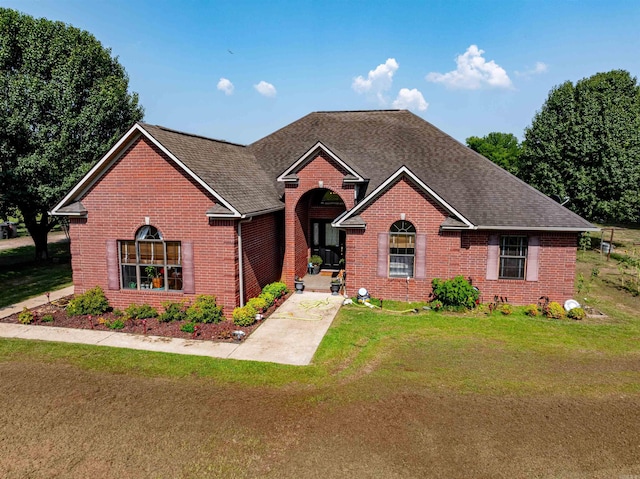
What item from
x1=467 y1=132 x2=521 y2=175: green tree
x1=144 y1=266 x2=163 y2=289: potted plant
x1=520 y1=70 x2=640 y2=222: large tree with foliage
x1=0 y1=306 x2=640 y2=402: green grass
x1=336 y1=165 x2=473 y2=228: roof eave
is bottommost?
x1=0 y1=306 x2=640 y2=402: green grass

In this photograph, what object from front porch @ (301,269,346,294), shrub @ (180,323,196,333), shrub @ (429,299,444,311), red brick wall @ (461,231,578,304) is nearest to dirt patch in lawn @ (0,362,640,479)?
shrub @ (180,323,196,333)

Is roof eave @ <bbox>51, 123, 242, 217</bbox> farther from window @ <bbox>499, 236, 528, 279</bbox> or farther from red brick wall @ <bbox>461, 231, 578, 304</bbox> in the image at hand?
window @ <bbox>499, 236, 528, 279</bbox>

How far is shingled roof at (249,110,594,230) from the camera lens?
59.2 ft

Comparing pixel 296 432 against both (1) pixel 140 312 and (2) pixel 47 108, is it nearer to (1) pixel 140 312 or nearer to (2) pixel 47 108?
(1) pixel 140 312

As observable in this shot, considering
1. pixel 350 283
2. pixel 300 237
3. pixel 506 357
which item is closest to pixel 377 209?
pixel 350 283

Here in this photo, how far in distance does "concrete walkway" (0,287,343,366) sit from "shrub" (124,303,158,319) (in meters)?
1.20

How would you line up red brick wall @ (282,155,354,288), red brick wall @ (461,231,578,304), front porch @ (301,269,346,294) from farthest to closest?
front porch @ (301,269,346,294) → red brick wall @ (282,155,354,288) → red brick wall @ (461,231,578,304)

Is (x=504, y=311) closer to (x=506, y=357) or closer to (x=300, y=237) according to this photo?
(x=506, y=357)

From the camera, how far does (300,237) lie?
21.8m

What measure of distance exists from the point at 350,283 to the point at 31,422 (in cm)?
1236

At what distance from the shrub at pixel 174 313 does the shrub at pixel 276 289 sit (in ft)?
12.3

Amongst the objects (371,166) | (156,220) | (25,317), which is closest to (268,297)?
(156,220)

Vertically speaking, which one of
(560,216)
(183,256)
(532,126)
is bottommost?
(183,256)

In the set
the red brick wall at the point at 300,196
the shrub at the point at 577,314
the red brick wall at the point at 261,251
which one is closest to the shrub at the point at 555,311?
the shrub at the point at 577,314
